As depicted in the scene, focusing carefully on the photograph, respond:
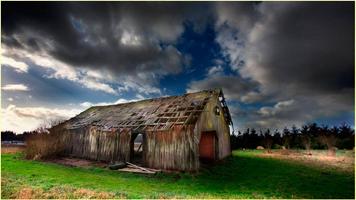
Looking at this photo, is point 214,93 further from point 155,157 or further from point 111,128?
point 111,128

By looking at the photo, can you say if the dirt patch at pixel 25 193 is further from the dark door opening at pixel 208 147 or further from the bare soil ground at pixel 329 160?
the bare soil ground at pixel 329 160

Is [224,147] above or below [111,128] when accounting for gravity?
below

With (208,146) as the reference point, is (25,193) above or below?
below

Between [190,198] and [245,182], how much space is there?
5242mm

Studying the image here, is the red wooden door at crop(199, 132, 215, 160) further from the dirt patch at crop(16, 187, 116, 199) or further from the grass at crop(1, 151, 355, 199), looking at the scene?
the dirt patch at crop(16, 187, 116, 199)

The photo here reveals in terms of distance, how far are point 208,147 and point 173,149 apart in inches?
275

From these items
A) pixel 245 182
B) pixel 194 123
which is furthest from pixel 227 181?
pixel 194 123

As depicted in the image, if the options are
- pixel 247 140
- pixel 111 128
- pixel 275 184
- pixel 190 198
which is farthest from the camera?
pixel 247 140

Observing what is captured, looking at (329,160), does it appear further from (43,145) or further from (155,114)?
(43,145)

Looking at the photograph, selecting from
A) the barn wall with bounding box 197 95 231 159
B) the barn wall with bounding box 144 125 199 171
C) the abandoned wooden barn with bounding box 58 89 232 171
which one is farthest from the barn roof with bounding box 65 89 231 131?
the barn wall with bounding box 197 95 231 159

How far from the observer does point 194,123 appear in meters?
18.0

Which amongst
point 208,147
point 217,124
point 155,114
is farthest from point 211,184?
point 217,124

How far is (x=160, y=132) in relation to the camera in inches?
727

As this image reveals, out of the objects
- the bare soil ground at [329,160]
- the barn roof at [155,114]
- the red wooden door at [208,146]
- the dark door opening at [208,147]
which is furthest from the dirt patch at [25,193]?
the bare soil ground at [329,160]
